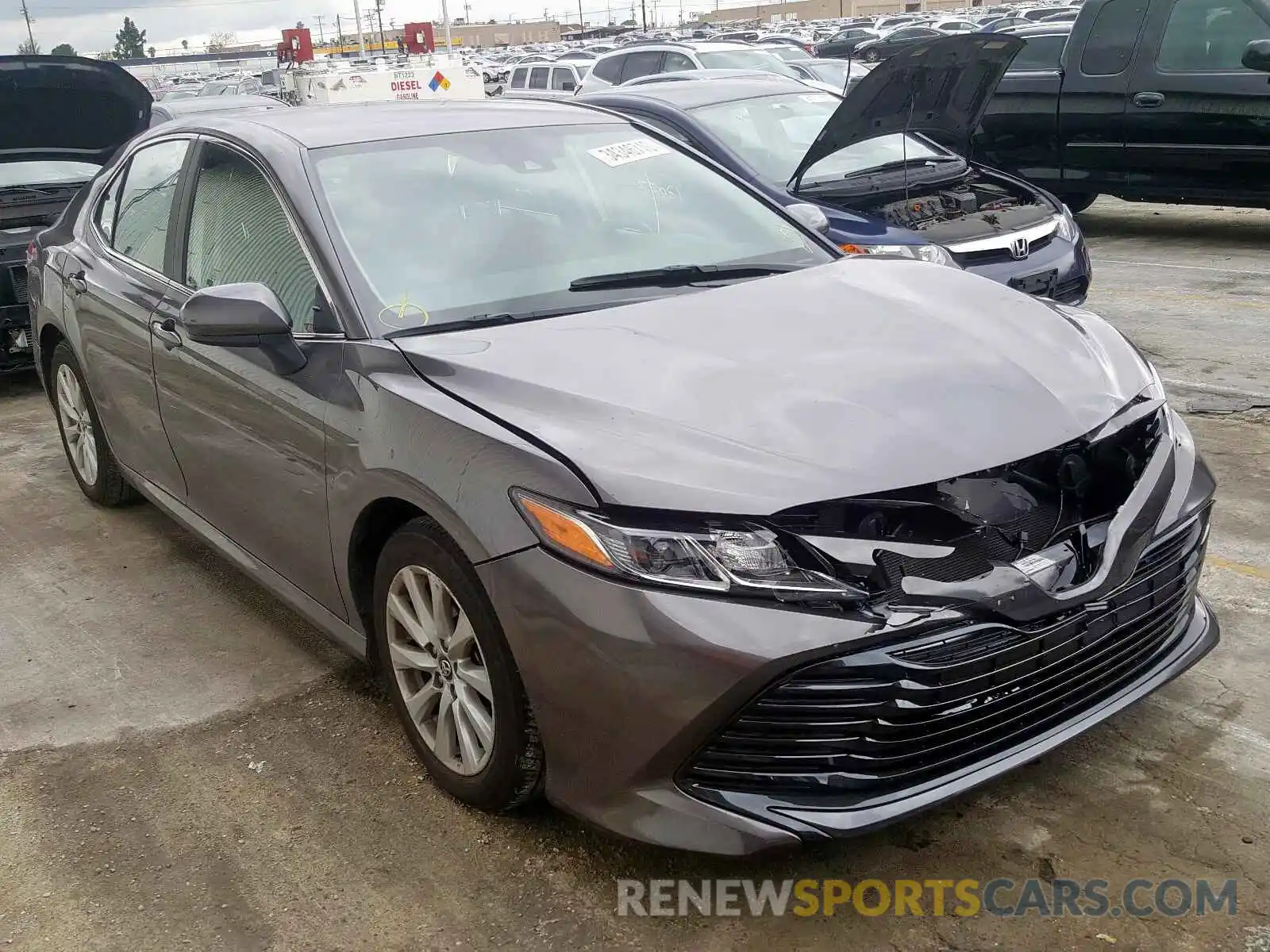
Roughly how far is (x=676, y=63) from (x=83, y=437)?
13.3m

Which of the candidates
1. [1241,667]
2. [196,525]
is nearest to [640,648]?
[1241,667]

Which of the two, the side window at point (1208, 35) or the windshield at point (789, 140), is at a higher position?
the side window at point (1208, 35)

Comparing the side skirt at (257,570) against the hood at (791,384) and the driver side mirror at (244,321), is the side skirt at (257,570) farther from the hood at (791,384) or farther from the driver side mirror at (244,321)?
the hood at (791,384)

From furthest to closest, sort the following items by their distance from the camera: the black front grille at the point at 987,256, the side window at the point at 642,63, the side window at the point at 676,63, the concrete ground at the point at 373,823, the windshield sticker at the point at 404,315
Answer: the side window at the point at 642,63 < the side window at the point at 676,63 < the black front grille at the point at 987,256 < the windshield sticker at the point at 404,315 < the concrete ground at the point at 373,823

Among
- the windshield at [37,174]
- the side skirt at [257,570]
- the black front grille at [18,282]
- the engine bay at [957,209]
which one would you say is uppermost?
the windshield at [37,174]

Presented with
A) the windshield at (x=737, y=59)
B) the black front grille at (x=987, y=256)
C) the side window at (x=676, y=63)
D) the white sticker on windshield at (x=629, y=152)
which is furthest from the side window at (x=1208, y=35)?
the side window at (x=676, y=63)

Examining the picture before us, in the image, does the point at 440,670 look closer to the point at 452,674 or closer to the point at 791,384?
the point at 452,674

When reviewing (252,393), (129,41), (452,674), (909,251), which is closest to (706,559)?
(452,674)

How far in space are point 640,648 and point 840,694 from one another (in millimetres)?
380

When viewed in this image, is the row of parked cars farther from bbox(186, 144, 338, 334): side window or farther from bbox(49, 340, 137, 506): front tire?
bbox(49, 340, 137, 506): front tire

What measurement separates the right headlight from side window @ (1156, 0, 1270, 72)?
8783 millimetres

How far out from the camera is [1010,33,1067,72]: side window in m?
10.9

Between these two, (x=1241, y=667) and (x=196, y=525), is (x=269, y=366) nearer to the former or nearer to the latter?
(x=196, y=525)

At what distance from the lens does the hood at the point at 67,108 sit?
665 centimetres
